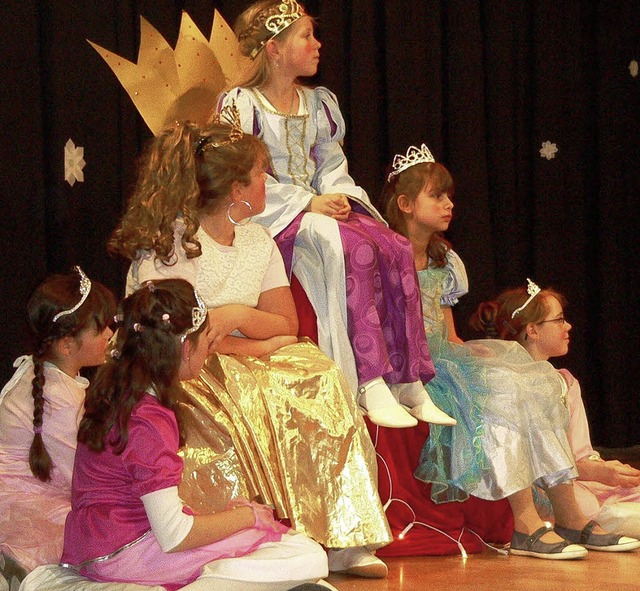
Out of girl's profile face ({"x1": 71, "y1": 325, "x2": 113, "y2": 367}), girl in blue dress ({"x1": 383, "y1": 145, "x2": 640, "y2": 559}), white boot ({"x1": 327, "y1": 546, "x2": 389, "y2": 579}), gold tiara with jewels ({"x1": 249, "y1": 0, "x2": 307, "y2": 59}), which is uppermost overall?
gold tiara with jewels ({"x1": 249, "y1": 0, "x2": 307, "y2": 59})

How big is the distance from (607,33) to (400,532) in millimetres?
3044

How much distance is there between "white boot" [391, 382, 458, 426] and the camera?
126 inches

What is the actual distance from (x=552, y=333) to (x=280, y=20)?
54.2 inches

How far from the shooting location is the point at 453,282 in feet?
12.6

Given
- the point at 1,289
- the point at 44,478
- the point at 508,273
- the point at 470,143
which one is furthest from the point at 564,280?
the point at 44,478

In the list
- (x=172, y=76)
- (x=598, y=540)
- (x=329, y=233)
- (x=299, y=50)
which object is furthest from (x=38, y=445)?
(x=598, y=540)

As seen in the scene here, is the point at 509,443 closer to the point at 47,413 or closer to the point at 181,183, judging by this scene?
the point at 181,183

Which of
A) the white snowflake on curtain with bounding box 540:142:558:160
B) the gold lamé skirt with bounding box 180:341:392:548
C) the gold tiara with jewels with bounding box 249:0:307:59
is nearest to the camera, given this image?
the gold lamé skirt with bounding box 180:341:392:548

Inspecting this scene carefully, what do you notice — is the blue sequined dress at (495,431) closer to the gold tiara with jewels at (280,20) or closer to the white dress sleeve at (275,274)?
the white dress sleeve at (275,274)

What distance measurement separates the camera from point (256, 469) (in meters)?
2.72

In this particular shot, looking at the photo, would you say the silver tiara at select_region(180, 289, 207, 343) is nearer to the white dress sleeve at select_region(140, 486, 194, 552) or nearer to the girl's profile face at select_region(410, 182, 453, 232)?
the white dress sleeve at select_region(140, 486, 194, 552)

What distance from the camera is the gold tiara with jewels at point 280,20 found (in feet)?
11.9

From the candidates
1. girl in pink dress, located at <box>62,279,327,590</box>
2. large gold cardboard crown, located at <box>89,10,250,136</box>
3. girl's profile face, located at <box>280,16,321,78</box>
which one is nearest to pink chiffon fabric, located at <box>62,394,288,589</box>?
girl in pink dress, located at <box>62,279,327,590</box>

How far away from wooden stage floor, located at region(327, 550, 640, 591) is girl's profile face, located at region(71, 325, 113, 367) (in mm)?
829
